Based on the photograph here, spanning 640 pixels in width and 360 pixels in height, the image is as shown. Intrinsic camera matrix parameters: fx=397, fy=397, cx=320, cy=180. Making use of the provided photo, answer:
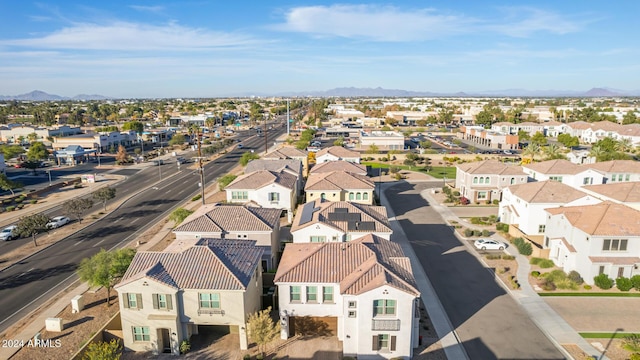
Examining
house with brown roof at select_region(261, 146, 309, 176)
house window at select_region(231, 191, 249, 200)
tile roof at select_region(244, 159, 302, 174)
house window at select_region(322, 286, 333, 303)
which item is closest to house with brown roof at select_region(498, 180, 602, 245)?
house window at select_region(322, 286, 333, 303)

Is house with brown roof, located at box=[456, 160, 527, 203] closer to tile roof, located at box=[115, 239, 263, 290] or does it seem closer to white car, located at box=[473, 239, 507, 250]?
white car, located at box=[473, 239, 507, 250]

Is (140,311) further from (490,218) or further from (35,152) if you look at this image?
(35,152)

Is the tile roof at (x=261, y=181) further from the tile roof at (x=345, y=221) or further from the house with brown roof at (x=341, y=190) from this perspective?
the tile roof at (x=345, y=221)

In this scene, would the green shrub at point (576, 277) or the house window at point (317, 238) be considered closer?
the green shrub at point (576, 277)

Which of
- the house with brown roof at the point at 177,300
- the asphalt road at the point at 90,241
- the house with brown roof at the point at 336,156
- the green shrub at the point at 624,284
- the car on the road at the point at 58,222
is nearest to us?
the house with brown roof at the point at 177,300

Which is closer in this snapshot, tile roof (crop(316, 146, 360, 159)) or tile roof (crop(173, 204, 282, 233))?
tile roof (crop(173, 204, 282, 233))

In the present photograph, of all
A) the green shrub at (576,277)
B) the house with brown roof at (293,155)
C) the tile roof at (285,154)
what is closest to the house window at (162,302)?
the green shrub at (576,277)

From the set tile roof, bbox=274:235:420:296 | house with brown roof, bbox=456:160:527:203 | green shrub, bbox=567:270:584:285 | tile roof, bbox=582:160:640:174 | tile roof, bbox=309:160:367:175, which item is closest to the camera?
tile roof, bbox=274:235:420:296
